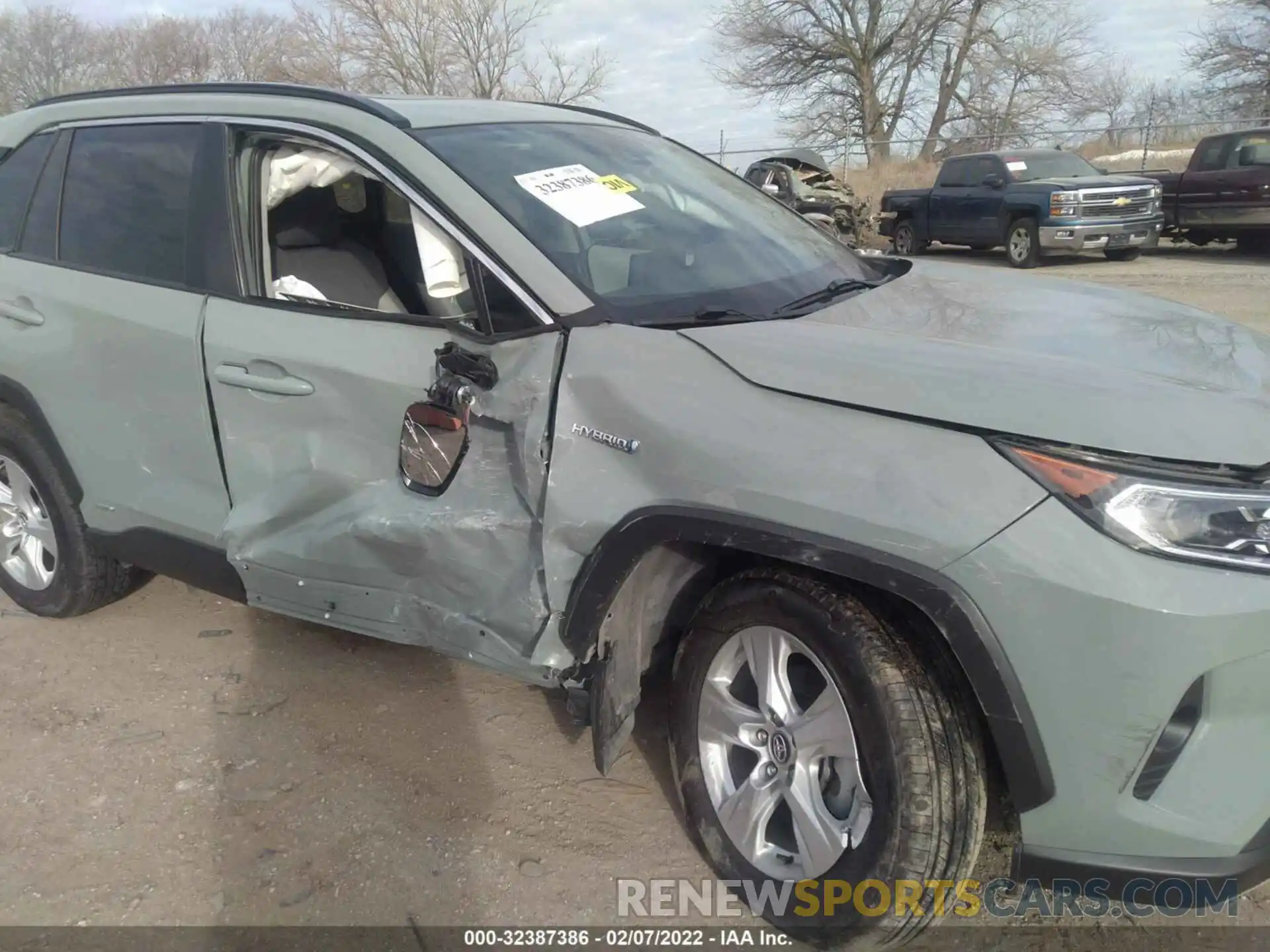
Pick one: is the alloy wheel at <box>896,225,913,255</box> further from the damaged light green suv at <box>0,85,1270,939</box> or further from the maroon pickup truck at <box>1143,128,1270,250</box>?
the damaged light green suv at <box>0,85,1270,939</box>

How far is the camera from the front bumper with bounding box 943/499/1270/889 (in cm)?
176

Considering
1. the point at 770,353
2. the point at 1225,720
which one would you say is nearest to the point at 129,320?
the point at 770,353

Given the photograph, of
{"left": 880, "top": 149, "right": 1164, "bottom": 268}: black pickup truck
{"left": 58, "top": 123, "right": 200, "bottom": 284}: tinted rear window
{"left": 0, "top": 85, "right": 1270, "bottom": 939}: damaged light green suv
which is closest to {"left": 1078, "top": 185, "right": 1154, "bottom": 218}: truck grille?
{"left": 880, "top": 149, "right": 1164, "bottom": 268}: black pickup truck

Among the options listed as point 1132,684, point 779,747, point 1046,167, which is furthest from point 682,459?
point 1046,167

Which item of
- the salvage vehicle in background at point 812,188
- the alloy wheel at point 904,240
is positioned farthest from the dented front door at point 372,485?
the alloy wheel at point 904,240

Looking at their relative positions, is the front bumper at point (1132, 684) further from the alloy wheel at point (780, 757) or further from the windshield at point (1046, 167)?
the windshield at point (1046, 167)

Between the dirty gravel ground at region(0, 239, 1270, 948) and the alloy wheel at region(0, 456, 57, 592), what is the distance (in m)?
0.25

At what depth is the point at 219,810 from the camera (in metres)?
2.92

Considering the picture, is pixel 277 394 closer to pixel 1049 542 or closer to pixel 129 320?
pixel 129 320

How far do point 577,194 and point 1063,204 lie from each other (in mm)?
13304

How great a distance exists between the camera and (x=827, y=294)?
290 cm

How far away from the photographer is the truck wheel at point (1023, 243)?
14750 millimetres

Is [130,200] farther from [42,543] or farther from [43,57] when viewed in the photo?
[43,57]

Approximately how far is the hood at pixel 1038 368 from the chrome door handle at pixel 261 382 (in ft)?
3.83
